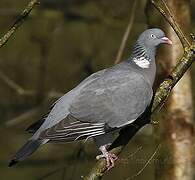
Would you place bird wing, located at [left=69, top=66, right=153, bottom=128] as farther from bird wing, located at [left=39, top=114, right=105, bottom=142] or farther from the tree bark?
the tree bark

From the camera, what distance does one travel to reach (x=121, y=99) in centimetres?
249

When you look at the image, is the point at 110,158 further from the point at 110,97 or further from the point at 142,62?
the point at 142,62

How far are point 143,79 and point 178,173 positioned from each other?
515mm

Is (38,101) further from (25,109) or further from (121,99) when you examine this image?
(121,99)

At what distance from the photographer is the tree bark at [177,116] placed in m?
2.74

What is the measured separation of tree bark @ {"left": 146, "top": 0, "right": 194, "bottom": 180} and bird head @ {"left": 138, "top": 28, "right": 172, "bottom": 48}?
19cm

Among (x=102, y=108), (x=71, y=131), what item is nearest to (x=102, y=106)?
(x=102, y=108)

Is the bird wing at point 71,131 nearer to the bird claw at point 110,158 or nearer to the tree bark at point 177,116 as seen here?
the bird claw at point 110,158

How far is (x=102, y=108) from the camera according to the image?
247 cm

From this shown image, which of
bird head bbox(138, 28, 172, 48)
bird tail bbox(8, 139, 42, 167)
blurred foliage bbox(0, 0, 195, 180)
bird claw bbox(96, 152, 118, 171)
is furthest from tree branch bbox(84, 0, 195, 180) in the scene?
blurred foliage bbox(0, 0, 195, 180)

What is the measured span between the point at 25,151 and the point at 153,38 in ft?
2.59

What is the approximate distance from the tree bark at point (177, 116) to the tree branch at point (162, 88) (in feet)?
1.40

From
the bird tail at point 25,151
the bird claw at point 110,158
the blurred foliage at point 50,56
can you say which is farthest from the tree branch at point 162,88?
the blurred foliage at point 50,56

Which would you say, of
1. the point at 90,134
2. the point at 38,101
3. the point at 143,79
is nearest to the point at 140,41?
the point at 143,79
